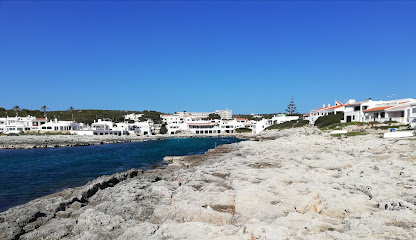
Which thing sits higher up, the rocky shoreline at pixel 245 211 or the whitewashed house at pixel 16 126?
the whitewashed house at pixel 16 126

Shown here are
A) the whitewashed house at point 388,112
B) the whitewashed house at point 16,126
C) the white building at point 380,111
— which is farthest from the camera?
the whitewashed house at point 16,126

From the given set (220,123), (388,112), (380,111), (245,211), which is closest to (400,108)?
(388,112)

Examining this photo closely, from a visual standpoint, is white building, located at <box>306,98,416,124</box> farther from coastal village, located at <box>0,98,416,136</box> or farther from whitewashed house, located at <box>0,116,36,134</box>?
whitewashed house, located at <box>0,116,36,134</box>

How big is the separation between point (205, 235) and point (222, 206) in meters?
2.30

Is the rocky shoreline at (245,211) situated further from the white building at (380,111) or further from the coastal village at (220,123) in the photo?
the white building at (380,111)

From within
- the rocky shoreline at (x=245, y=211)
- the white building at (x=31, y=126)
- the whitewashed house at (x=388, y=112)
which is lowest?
A: the rocky shoreline at (x=245, y=211)

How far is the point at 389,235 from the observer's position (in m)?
5.36

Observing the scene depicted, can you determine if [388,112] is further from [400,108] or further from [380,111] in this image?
[400,108]

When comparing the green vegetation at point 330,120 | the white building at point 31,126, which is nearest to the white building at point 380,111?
the green vegetation at point 330,120

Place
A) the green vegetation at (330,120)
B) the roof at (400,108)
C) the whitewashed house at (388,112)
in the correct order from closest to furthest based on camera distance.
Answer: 1. the whitewashed house at (388,112)
2. the roof at (400,108)
3. the green vegetation at (330,120)

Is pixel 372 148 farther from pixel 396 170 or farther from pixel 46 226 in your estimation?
pixel 46 226

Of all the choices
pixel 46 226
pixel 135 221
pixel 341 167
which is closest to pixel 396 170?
pixel 341 167

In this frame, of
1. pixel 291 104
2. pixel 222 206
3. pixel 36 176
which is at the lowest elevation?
pixel 36 176

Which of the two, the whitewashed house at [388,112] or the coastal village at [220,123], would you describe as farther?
the coastal village at [220,123]
